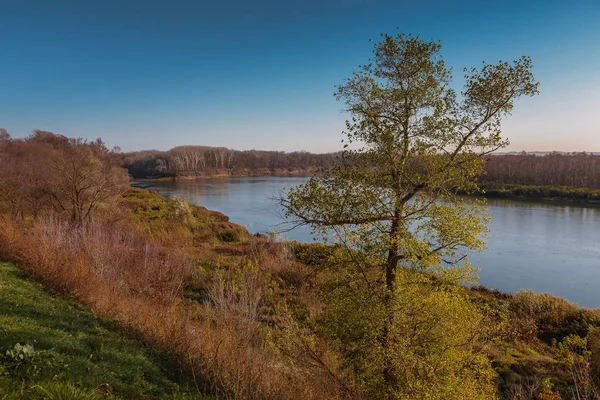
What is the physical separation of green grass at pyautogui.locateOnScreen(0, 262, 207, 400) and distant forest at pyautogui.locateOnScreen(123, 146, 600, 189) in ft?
12.6

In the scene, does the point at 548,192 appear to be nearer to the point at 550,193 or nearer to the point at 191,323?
the point at 550,193

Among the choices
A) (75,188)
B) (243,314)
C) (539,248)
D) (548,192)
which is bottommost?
(539,248)

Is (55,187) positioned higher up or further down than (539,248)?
higher up

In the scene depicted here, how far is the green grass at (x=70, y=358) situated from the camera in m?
3.22

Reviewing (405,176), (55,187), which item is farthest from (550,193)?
(55,187)

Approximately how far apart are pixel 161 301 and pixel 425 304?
225 inches

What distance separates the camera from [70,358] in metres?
3.96

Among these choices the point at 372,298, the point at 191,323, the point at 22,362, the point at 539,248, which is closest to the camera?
the point at 22,362

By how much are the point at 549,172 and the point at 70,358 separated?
7129 centimetres

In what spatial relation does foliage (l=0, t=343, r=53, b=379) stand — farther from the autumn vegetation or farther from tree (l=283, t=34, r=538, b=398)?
tree (l=283, t=34, r=538, b=398)

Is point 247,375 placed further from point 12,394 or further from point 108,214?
point 108,214

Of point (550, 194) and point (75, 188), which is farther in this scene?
point (550, 194)

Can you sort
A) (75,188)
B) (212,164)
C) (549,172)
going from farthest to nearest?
(212,164) < (549,172) < (75,188)

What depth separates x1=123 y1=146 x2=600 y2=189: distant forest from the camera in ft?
185
